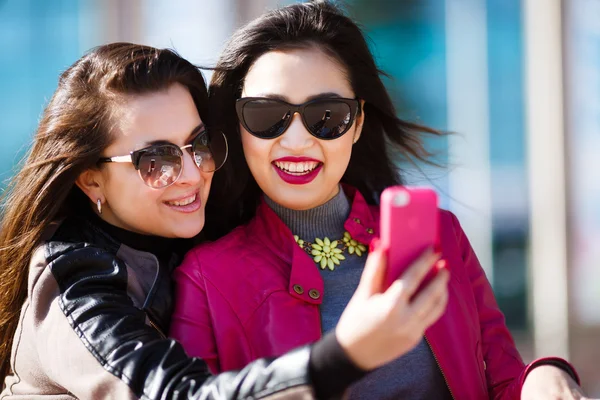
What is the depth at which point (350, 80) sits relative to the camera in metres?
2.83

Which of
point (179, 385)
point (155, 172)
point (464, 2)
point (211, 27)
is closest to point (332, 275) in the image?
point (155, 172)

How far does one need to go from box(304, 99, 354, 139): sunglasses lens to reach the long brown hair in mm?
456

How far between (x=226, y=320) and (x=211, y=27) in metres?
4.06

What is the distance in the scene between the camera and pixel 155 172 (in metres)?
2.59

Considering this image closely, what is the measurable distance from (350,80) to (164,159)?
70cm

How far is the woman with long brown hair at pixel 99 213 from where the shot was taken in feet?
7.34

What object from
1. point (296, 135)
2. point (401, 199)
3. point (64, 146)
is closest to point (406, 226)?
point (401, 199)

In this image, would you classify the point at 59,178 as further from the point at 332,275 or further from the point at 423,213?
the point at 423,213

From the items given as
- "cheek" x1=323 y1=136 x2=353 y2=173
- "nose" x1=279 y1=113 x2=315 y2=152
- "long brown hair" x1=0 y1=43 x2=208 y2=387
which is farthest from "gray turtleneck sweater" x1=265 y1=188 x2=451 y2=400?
"long brown hair" x1=0 y1=43 x2=208 y2=387

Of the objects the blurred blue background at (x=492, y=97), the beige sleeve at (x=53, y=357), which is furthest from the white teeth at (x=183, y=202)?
the blurred blue background at (x=492, y=97)

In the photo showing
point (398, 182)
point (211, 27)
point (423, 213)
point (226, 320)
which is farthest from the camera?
point (211, 27)

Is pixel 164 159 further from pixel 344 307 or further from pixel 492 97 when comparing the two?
pixel 492 97

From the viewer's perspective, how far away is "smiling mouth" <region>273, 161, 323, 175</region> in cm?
265

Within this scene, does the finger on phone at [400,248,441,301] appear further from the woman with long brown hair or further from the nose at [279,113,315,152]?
the nose at [279,113,315,152]
